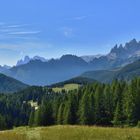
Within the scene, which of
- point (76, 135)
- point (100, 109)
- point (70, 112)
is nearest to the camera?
point (76, 135)

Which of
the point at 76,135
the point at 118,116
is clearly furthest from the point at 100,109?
the point at 76,135

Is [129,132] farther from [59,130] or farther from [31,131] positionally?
[31,131]

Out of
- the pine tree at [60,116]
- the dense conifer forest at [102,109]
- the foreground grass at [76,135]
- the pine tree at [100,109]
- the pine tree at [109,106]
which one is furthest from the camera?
the pine tree at [60,116]

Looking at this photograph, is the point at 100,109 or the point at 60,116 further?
the point at 60,116

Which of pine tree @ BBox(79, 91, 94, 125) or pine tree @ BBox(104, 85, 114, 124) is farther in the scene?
pine tree @ BBox(104, 85, 114, 124)

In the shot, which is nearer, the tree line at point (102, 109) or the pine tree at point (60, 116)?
the tree line at point (102, 109)

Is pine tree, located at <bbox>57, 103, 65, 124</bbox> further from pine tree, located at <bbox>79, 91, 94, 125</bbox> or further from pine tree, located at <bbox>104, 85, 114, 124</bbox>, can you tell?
pine tree, located at <bbox>104, 85, 114, 124</bbox>

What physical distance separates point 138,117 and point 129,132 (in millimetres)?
67704

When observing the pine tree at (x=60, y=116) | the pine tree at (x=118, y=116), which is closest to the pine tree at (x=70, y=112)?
the pine tree at (x=60, y=116)

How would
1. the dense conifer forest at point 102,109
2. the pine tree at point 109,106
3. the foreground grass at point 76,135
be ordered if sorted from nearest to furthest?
the foreground grass at point 76,135 → the dense conifer forest at point 102,109 → the pine tree at point 109,106

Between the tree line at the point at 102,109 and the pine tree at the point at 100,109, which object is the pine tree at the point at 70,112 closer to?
the tree line at the point at 102,109

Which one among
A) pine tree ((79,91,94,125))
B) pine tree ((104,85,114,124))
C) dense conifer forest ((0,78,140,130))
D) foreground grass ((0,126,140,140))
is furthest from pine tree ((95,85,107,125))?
foreground grass ((0,126,140,140))

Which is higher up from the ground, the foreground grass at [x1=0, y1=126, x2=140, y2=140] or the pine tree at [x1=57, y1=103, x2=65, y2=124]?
the foreground grass at [x1=0, y1=126, x2=140, y2=140]

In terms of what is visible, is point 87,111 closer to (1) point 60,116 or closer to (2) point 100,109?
(2) point 100,109
